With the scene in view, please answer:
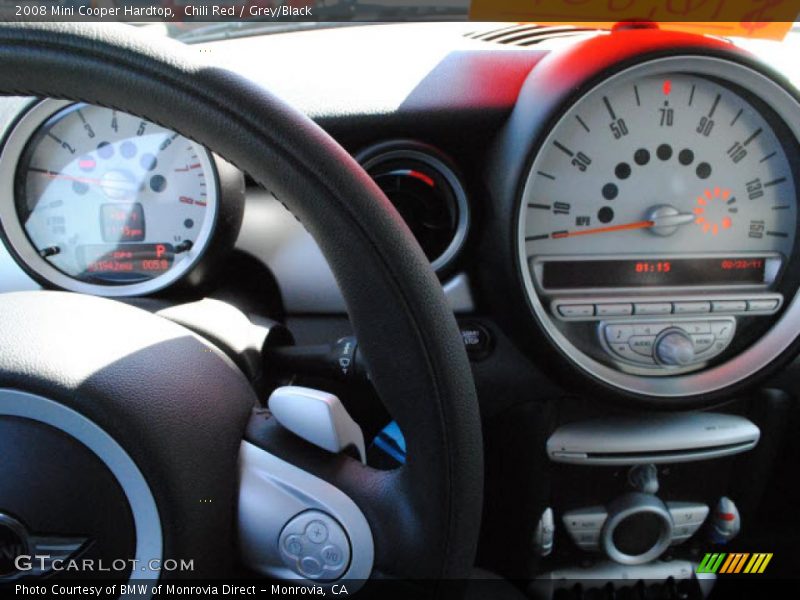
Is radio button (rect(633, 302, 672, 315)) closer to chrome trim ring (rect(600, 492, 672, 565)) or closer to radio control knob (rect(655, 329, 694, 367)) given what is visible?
radio control knob (rect(655, 329, 694, 367))

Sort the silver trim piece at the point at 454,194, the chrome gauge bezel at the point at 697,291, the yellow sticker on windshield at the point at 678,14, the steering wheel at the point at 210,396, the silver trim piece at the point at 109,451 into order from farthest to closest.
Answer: the silver trim piece at the point at 454,194
the chrome gauge bezel at the point at 697,291
the yellow sticker on windshield at the point at 678,14
the silver trim piece at the point at 109,451
the steering wheel at the point at 210,396

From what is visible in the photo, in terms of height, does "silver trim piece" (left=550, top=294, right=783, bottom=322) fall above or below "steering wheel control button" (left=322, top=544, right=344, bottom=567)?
above

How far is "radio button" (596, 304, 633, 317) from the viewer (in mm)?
1372

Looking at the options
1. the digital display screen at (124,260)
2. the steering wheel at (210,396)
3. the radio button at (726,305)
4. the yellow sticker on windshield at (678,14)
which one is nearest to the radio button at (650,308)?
the radio button at (726,305)

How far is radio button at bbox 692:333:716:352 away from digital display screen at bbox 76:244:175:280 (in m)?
1.03

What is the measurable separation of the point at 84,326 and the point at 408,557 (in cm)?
46

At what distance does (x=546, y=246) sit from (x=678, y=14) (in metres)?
0.47

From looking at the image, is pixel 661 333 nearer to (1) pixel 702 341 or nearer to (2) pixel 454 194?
(1) pixel 702 341

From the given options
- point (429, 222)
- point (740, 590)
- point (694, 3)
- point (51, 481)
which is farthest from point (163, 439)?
point (740, 590)

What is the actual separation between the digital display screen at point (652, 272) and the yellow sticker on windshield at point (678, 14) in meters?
0.45

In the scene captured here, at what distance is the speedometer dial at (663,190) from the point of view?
1.39 meters

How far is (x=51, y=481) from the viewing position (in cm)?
73

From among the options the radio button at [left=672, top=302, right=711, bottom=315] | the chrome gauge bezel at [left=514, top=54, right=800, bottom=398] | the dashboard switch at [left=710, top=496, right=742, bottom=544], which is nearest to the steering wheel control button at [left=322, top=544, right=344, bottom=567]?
the chrome gauge bezel at [left=514, top=54, right=800, bottom=398]

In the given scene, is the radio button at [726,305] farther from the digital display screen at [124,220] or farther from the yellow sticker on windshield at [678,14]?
the digital display screen at [124,220]
